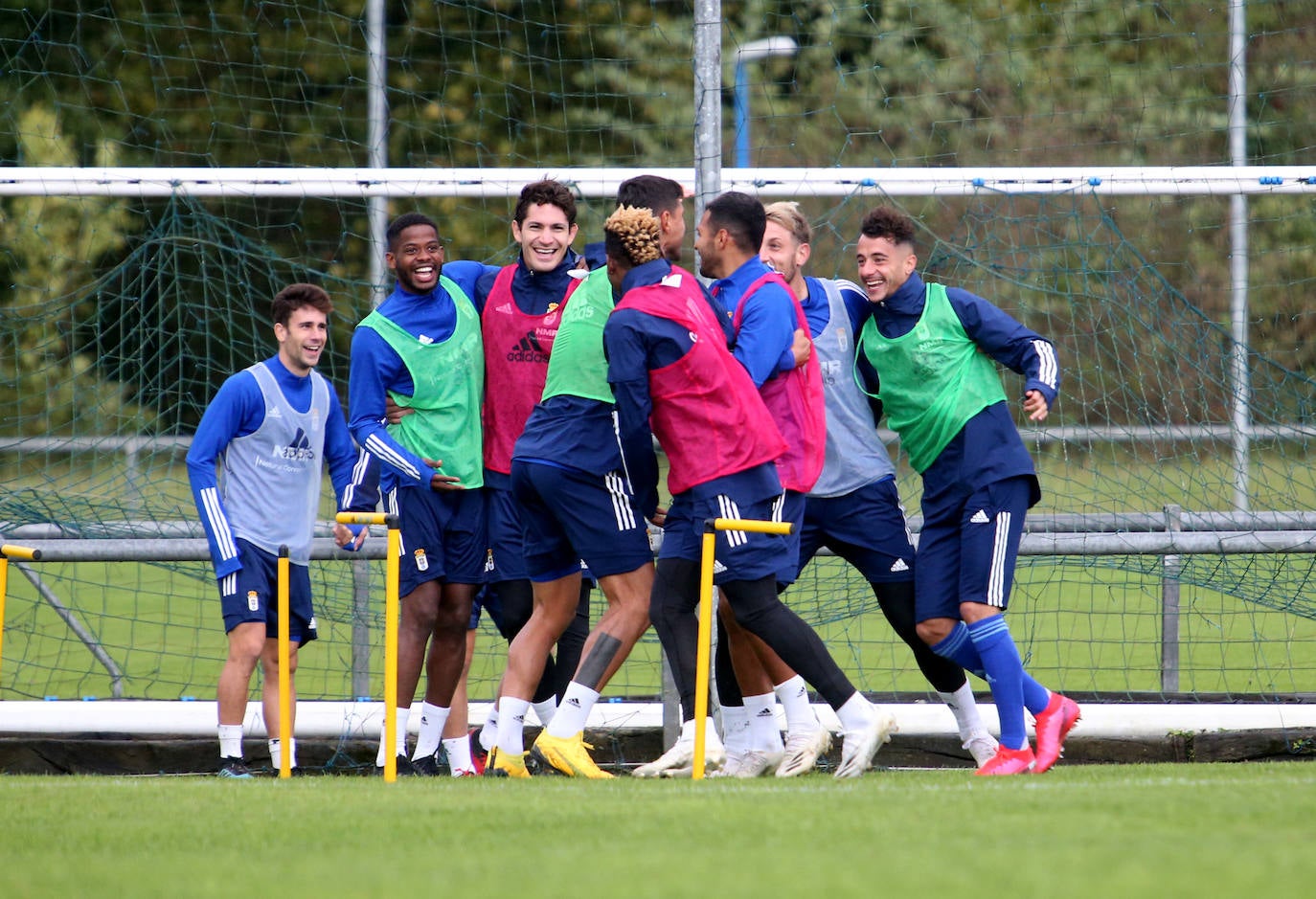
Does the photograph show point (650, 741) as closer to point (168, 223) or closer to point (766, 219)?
point (766, 219)

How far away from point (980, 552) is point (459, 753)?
7.52ft

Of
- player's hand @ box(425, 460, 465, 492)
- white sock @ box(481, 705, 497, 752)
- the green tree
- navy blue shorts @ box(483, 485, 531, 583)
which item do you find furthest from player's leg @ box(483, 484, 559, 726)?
the green tree

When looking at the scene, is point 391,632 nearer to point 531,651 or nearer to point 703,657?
point 531,651

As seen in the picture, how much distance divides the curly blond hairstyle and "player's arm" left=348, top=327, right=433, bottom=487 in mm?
1189

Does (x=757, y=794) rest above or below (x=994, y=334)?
below

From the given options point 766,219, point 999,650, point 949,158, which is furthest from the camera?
point 949,158

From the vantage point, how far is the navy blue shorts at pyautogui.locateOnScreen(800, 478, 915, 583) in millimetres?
5883

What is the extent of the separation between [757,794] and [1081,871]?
4.57 feet

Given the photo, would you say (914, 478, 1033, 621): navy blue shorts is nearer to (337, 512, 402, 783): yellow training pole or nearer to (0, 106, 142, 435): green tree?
(337, 512, 402, 783): yellow training pole

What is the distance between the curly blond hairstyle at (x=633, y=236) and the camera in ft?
17.8

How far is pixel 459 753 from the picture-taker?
250 inches

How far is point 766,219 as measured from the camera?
5.91 metres

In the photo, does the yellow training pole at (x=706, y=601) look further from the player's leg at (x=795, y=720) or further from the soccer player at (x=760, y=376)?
the player's leg at (x=795, y=720)

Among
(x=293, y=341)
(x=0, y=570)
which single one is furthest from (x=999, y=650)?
(x=0, y=570)
